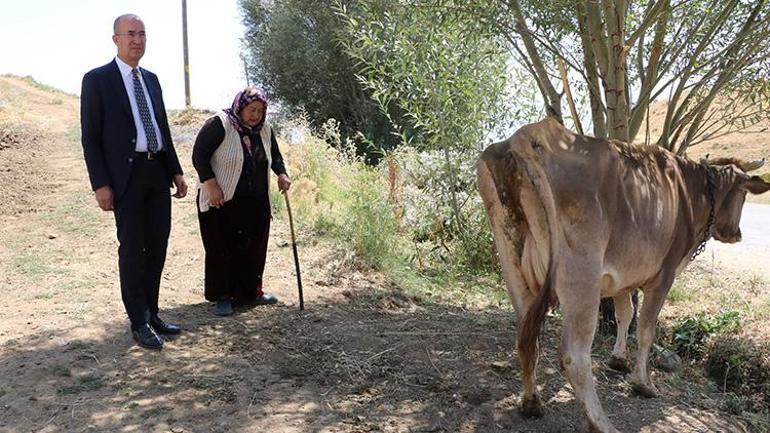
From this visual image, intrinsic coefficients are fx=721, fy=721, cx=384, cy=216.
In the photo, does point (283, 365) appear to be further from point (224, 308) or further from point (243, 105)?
point (243, 105)

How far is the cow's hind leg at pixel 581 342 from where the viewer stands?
3.96 metres

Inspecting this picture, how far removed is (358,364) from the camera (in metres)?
4.96

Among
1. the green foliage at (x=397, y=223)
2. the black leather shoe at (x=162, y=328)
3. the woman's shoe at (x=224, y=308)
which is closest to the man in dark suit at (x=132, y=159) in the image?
the black leather shoe at (x=162, y=328)

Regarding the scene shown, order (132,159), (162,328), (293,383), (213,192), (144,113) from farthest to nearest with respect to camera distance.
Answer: (213,192) → (162,328) → (144,113) → (132,159) → (293,383)

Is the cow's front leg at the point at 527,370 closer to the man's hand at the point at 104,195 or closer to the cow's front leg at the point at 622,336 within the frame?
the cow's front leg at the point at 622,336

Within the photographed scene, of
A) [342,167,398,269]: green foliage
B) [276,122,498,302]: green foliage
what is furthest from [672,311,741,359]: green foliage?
[342,167,398,269]: green foliage

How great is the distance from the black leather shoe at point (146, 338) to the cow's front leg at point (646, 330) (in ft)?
10.7

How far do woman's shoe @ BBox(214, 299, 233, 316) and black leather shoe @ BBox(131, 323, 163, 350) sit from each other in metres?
0.88

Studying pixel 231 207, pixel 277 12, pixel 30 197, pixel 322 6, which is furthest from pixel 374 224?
pixel 277 12

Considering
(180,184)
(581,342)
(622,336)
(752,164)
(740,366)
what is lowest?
(740,366)

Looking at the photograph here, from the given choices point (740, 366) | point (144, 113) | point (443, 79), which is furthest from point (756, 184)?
point (144, 113)

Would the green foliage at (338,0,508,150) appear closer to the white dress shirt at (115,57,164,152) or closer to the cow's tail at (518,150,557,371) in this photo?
the white dress shirt at (115,57,164,152)

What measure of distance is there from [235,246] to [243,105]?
120cm

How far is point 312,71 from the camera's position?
20.6m
